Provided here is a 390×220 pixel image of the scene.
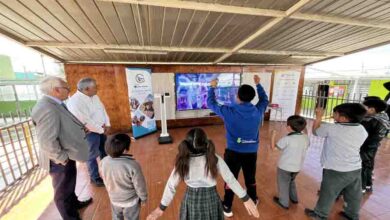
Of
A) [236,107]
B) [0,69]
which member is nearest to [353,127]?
[236,107]

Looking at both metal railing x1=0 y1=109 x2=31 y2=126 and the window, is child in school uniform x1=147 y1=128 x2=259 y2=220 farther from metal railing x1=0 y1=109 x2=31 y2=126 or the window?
the window

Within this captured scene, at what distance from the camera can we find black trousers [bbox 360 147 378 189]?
197cm

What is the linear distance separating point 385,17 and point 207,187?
3231mm

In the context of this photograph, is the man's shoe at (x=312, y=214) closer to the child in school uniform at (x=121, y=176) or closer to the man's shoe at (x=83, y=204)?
the child in school uniform at (x=121, y=176)

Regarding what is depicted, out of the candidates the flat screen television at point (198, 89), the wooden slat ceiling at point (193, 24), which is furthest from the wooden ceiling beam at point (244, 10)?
the flat screen television at point (198, 89)

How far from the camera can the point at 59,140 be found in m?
1.41

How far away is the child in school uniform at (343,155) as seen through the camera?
1441 millimetres

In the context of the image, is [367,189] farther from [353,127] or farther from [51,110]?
[51,110]

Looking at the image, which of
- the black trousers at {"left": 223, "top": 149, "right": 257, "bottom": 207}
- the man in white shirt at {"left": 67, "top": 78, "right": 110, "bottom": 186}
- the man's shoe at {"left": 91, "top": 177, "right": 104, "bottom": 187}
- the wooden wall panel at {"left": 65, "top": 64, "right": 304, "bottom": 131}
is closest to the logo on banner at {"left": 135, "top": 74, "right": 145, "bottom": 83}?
the wooden wall panel at {"left": 65, "top": 64, "right": 304, "bottom": 131}

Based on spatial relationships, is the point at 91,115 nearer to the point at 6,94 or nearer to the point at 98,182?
the point at 98,182

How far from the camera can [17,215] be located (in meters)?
1.88

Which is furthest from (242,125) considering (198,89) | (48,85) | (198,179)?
(198,89)

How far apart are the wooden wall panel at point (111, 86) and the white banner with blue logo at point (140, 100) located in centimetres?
91

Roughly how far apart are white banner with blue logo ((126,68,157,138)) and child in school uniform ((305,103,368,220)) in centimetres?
377
